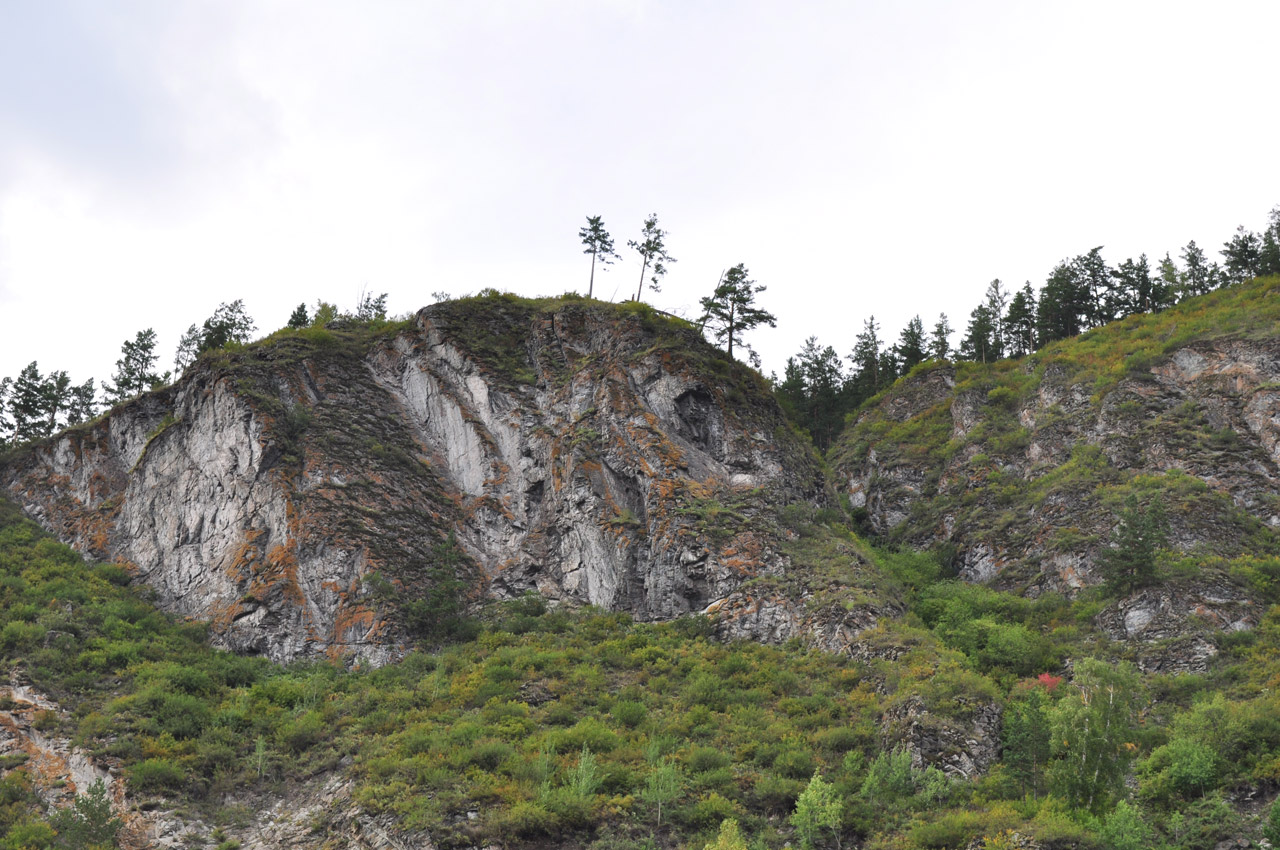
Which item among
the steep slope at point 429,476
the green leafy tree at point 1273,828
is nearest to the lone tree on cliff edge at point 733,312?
the steep slope at point 429,476

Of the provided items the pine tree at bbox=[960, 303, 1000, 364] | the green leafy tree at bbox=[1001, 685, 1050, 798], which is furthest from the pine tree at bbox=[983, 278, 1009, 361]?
the green leafy tree at bbox=[1001, 685, 1050, 798]

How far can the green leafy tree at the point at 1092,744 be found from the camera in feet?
75.2

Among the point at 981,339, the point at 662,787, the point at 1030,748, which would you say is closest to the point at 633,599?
the point at 662,787

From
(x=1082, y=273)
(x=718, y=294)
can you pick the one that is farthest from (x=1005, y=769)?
(x=1082, y=273)

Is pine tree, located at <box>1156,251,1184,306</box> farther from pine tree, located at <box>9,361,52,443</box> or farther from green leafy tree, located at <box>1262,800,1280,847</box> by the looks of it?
pine tree, located at <box>9,361,52,443</box>

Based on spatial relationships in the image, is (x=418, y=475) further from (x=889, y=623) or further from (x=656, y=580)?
(x=889, y=623)

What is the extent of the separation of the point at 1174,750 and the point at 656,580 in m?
20.9

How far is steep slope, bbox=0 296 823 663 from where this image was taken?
38.4 meters

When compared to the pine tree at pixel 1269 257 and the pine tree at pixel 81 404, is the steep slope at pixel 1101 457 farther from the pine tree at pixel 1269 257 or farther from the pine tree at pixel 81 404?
the pine tree at pixel 81 404

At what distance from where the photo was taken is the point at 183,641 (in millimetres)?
35969

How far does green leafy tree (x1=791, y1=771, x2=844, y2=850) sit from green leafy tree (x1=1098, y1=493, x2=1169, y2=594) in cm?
1895

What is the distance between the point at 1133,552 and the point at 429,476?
3438 cm

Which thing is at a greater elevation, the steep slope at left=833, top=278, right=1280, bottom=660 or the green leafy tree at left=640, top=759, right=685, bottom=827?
the steep slope at left=833, top=278, right=1280, bottom=660

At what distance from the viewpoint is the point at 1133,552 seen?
114ft
